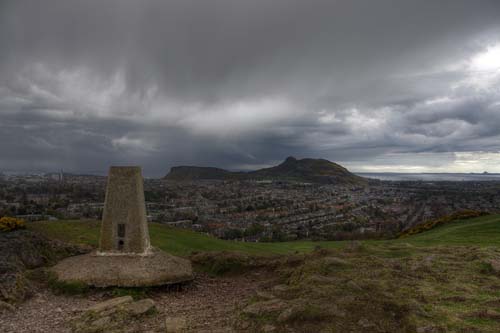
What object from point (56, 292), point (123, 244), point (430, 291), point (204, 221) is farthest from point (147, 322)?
point (204, 221)

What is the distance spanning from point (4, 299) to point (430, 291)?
45.7ft

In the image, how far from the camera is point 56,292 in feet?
41.6

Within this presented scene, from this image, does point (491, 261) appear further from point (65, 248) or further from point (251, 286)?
point (65, 248)

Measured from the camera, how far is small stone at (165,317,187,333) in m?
9.16

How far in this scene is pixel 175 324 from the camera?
31.1ft

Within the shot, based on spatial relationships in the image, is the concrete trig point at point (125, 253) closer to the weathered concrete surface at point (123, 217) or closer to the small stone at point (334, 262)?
the weathered concrete surface at point (123, 217)

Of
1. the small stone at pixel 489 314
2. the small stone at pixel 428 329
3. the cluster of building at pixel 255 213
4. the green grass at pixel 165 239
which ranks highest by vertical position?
the small stone at pixel 489 314

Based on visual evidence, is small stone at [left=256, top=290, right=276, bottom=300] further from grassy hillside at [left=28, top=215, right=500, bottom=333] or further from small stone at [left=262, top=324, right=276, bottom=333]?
small stone at [left=262, top=324, right=276, bottom=333]

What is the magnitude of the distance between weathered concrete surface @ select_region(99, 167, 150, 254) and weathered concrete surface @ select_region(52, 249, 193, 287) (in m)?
0.57

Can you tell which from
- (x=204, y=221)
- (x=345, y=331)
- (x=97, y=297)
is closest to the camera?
(x=345, y=331)

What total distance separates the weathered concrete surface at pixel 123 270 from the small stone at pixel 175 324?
3684mm

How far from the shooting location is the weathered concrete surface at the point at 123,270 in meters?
13.0

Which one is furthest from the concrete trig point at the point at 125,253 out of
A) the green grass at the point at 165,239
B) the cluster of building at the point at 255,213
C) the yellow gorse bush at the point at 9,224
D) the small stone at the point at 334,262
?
the cluster of building at the point at 255,213

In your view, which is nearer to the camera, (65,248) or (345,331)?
(345,331)
